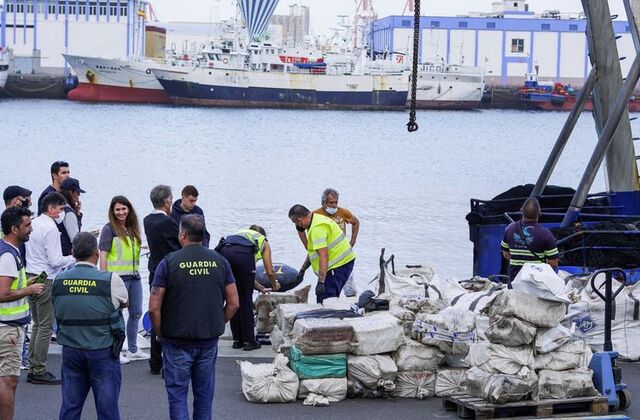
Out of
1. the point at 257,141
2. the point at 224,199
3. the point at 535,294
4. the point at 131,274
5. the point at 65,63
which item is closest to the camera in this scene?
the point at 535,294

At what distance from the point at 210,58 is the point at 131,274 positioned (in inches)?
3845

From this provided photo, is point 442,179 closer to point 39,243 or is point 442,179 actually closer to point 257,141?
point 257,141

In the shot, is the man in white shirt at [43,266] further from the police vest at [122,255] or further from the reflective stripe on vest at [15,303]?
the reflective stripe on vest at [15,303]

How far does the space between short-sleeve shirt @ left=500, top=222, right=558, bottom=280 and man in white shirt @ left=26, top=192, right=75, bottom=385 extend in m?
4.14

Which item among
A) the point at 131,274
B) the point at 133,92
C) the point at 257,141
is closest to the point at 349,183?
the point at 257,141

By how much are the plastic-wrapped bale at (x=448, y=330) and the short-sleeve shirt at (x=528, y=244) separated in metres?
1.74

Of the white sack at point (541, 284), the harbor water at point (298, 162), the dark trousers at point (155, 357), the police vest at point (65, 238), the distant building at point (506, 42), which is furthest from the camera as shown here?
the distant building at point (506, 42)

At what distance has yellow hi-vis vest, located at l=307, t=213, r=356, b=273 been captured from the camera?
35.0 ft

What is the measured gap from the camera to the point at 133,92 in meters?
111

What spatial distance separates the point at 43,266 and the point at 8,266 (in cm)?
172

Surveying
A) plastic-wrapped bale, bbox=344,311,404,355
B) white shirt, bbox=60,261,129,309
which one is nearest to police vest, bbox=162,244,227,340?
white shirt, bbox=60,261,129,309

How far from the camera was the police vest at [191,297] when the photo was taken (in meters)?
7.00

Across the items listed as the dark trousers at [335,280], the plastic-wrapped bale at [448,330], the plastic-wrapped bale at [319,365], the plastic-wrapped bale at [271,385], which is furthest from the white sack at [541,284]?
the dark trousers at [335,280]

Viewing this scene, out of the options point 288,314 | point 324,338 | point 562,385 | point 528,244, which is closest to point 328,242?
point 288,314
